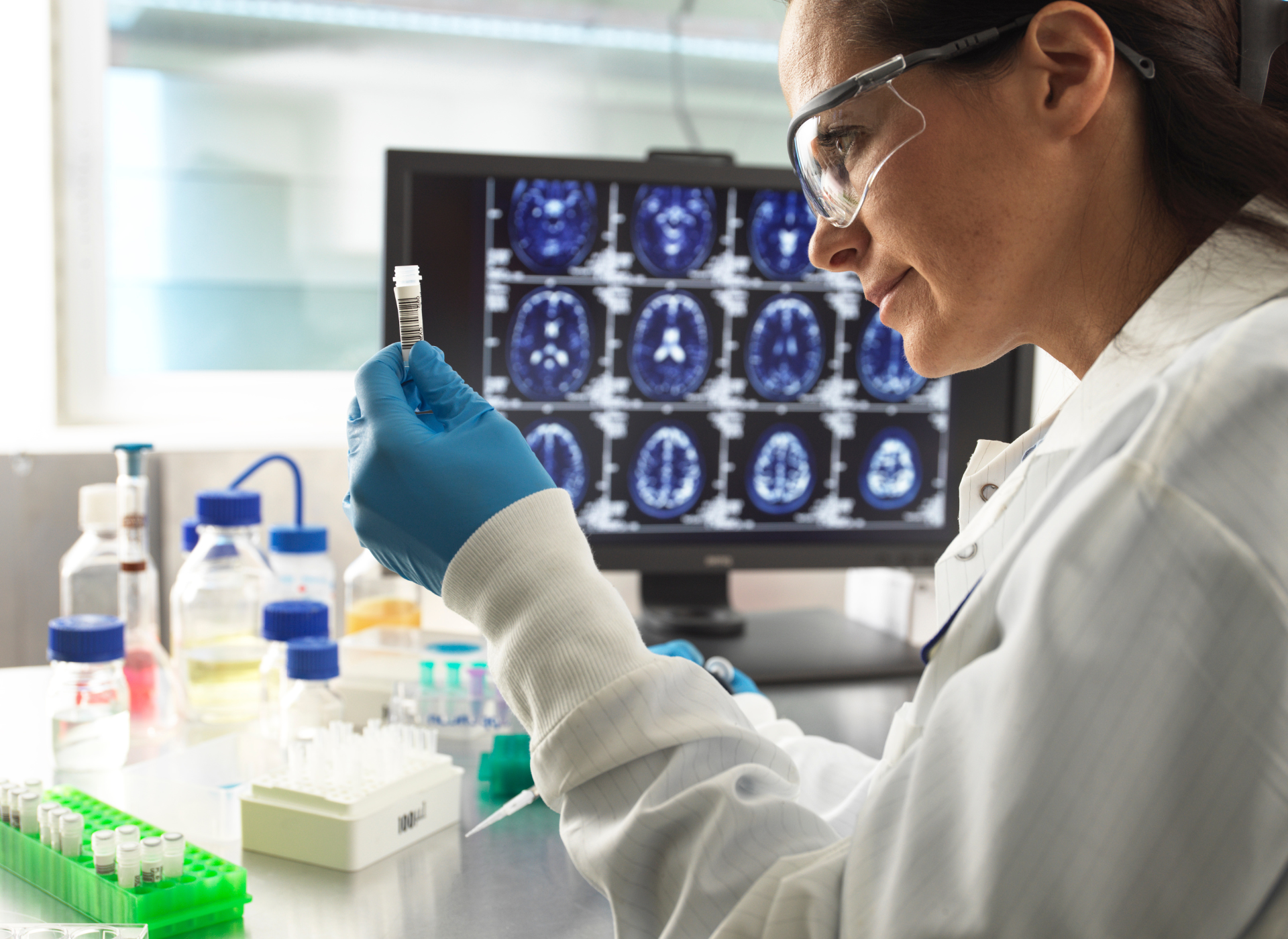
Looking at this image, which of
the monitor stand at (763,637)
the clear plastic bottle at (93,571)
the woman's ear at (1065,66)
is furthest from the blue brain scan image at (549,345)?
the woman's ear at (1065,66)

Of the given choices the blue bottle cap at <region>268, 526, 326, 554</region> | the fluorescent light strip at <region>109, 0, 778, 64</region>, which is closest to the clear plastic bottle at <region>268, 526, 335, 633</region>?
the blue bottle cap at <region>268, 526, 326, 554</region>

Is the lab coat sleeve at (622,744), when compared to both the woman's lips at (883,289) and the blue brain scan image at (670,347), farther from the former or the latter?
the blue brain scan image at (670,347)

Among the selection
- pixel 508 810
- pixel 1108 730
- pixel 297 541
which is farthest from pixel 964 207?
pixel 297 541

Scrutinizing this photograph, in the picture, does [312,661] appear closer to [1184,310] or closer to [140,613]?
[140,613]

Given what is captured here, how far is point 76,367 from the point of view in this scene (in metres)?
1.98

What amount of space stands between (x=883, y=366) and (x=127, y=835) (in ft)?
3.94

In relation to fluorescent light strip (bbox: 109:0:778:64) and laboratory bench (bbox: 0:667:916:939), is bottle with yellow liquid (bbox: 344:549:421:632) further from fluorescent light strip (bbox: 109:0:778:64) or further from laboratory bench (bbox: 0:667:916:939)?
fluorescent light strip (bbox: 109:0:778:64)

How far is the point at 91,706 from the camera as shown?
1.11 m

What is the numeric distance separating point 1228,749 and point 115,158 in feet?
7.02

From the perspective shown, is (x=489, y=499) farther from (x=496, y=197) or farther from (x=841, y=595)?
(x=841, y=595)

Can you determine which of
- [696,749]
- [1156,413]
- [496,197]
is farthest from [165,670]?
[1156,413]

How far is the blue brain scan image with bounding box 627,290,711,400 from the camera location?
1544mm

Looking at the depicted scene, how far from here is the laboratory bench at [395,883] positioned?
2.65 ft

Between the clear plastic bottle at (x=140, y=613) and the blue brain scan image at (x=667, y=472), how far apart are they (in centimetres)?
65
